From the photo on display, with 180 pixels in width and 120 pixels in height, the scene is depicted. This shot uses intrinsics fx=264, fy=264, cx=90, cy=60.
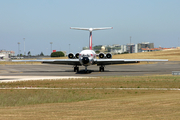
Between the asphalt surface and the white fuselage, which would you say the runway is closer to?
the asphalt surface

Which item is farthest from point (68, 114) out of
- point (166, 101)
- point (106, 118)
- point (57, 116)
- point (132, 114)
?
point (166, 101)

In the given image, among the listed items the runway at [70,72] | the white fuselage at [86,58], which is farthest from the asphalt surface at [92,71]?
the white fuselage at [86,58]

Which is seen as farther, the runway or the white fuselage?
the white fuselage

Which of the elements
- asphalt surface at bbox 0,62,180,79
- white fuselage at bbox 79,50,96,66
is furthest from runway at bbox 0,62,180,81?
white fuselage at bbox 79,50,96,66

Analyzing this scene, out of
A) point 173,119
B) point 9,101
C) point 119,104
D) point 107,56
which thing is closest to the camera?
point 173,119

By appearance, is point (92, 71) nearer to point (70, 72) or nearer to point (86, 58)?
point (70, 72)

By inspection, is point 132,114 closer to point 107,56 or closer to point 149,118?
point 149,118

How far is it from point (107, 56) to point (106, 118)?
35.3 metres

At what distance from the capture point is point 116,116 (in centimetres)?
1071

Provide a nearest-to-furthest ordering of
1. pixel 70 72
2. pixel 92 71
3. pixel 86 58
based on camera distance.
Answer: pixel 86 58 → pixel 70 72 → pixel 92 71

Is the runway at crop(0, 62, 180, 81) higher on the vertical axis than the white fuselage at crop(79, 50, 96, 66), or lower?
lower

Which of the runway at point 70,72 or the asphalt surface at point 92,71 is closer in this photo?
the runway at point 70,72

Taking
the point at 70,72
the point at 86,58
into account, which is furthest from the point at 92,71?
the point at 86,58

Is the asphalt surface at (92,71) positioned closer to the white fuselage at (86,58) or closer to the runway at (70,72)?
the runway at (70,72)
